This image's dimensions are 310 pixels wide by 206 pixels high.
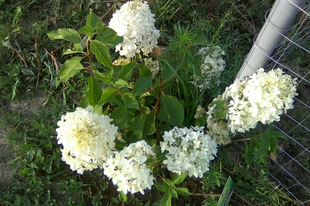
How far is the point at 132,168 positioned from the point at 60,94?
1.37 metres

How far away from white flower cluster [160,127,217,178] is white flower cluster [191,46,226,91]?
0.57 meters

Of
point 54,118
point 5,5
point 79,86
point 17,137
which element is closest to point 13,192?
point 17,137

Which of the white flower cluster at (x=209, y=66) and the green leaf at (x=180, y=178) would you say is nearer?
the green leaf at (x=180, y=178)

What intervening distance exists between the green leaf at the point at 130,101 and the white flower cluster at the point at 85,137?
0.14 metres

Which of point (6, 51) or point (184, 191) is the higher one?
point (184, 191)

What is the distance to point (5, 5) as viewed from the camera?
282 centimetres

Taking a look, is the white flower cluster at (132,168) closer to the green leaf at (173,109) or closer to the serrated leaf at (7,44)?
the green leaf at (173,109)

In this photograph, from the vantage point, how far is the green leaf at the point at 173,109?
5.60ft

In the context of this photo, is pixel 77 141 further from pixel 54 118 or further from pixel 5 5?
pixel 5 5

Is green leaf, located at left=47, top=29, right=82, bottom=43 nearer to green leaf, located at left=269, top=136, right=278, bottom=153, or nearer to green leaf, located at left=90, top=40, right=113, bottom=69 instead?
green leaf, located at left=90, top=40, right=113, bottom=69

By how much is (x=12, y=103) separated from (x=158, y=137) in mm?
1266

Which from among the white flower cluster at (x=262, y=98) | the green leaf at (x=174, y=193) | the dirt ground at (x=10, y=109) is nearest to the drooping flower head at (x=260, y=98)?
the white flower cluster at (x=262, y=98)

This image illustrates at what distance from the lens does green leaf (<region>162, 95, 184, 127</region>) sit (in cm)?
171

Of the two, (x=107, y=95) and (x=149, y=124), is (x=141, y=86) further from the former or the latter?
(x=149, y=124)
